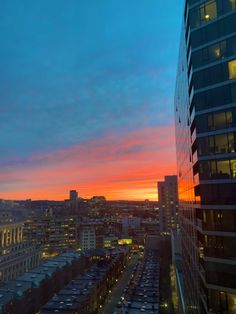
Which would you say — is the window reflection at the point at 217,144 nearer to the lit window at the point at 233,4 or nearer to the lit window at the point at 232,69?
the lit window at the point at 232,69

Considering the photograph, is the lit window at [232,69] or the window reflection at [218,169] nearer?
the window reflection at [218,169]

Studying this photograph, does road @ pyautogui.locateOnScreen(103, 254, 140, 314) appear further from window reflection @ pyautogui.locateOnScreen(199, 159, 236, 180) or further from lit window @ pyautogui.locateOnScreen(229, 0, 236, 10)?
lit window @ pyautogui.locateOnScreen(229, 0, 236, 10)

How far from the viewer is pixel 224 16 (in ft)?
118

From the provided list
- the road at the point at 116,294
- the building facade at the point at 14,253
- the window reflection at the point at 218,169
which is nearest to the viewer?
the window reflection at the point at 218,169

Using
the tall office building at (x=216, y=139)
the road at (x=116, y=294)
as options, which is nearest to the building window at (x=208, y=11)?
the tall office building at (x=216, y=139)

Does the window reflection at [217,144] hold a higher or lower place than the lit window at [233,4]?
lower

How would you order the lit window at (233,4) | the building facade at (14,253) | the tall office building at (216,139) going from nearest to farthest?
1. the tall office building at (216,139)
2. the lit window at (233,4)
3. the building facade at (14,253)

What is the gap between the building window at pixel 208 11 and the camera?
122ft

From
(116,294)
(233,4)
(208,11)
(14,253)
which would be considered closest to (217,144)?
(233,4)

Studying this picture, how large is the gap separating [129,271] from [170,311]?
6148 cm

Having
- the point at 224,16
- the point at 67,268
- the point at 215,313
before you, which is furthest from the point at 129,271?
the point at 224,16

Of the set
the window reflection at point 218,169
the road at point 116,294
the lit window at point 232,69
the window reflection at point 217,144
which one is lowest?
the road at point 116,294

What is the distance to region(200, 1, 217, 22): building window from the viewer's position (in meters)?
37.1

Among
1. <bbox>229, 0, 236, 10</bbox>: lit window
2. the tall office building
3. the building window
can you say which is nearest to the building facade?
the tall office building
